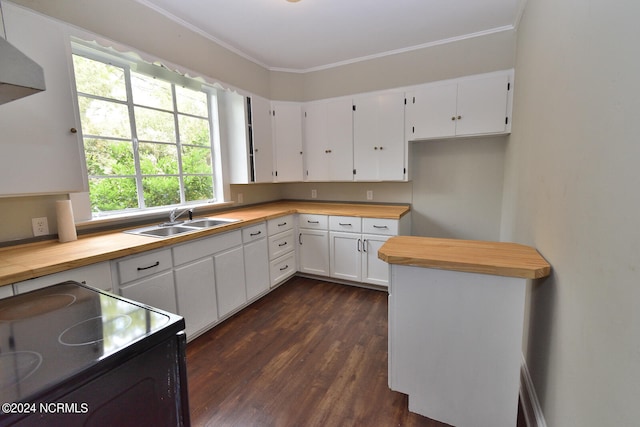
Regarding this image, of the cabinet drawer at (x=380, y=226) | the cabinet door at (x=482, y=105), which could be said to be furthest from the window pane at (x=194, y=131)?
the cabinet door at (x=482, y=105)

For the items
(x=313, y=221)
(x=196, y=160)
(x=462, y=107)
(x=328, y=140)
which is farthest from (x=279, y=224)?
(x=462, y=107)

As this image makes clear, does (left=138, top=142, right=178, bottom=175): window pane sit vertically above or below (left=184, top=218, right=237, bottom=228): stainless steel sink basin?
above

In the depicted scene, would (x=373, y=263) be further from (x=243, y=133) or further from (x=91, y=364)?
(x=91, y=364)

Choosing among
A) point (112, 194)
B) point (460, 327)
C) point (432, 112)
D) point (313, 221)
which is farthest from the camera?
point (313, 221)

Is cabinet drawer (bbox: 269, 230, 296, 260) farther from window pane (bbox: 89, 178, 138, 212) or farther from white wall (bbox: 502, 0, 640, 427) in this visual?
white wall (bbox: 502, 0, 640, 427)

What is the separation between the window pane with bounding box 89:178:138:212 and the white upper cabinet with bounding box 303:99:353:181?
192cm

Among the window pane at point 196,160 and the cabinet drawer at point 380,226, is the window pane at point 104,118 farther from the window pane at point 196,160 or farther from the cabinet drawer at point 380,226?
the cabinet drawer at point 380,226

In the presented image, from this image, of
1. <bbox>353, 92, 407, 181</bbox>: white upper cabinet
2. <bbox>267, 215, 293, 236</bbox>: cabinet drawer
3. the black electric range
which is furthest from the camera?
<bbox>353, 92, 407, 181</bbox>: white upper cabinet

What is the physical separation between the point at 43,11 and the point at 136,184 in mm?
1212

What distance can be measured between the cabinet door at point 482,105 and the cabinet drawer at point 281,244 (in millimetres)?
2098

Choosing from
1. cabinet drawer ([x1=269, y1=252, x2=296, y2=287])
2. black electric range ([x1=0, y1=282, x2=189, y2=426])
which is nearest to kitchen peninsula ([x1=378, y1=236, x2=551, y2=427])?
black electric range ([x1=0, y1=282, x2=189, y2=426])

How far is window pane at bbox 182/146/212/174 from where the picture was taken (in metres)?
2.82

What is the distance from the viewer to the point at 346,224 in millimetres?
3059

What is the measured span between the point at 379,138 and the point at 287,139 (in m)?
1.15
